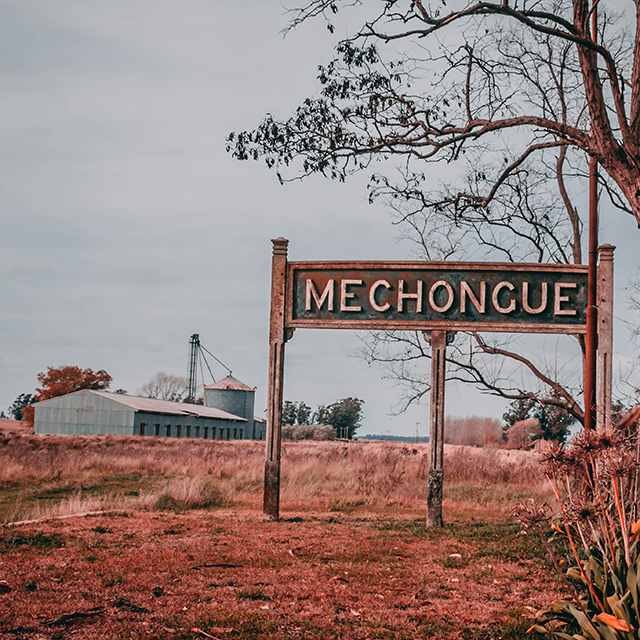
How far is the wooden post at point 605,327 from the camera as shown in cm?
1155

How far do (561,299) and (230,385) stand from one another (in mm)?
63334

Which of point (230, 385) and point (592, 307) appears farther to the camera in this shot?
point (230, 385)

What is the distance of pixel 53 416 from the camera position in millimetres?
55125

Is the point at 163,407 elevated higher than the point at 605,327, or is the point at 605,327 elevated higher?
the point at 605,327

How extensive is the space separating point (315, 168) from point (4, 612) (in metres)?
8.45

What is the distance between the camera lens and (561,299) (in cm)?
1207

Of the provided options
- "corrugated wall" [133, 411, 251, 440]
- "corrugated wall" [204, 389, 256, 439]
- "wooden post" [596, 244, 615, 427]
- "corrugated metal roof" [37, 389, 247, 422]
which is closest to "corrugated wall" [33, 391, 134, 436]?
"corrugated metal roof" [37, 389, 247, 422]

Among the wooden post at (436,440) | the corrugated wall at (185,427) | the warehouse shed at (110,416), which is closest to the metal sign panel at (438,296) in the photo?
the wooden post at (436,440)

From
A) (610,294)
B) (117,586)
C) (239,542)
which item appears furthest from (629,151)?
(117,586)

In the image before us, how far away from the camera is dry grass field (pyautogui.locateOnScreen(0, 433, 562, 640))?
19.2ft

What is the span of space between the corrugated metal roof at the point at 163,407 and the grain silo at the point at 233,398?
5.36ft

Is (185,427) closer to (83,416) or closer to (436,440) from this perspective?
(83,416)

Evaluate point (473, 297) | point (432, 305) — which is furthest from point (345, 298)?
point (473, 297)

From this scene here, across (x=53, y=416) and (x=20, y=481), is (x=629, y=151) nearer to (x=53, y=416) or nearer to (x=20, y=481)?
(x=20, y=481)
